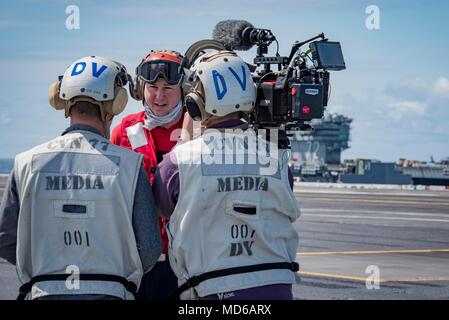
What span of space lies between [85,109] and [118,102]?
18 cm

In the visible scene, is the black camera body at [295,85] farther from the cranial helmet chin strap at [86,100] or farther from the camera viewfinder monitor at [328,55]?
the cranial helmet chin strap at [86,100]

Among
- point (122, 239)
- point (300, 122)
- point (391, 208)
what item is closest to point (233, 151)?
point (122, 239)

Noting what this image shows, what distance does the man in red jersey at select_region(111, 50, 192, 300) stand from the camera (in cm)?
535

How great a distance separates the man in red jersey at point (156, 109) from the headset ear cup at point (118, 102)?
0.81 metres

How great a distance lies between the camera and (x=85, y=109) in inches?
175

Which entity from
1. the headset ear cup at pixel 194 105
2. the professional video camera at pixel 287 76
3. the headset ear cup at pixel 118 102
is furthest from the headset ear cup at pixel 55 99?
the professional video camera at pixel 287 76

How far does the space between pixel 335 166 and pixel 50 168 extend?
111657mm

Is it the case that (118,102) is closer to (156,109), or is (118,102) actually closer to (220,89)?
(220,89)

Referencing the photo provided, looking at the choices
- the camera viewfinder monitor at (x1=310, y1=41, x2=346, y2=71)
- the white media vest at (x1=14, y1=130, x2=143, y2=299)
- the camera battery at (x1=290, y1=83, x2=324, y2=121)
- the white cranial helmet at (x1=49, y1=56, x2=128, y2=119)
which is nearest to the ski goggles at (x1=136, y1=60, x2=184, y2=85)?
the white cranial helmet at (x1=49, y1=56, x2=128, y2=119)

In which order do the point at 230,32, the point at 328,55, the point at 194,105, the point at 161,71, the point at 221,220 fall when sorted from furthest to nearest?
the point at 328,55 → the point at 230,32 → the point at 161,71 → the point at 194,105 → the point at 221,220

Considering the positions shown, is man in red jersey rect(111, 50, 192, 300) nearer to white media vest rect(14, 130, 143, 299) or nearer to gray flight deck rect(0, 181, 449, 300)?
white media vest rect(14, 130, 143, 299)

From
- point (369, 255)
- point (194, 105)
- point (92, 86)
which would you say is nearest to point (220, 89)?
point (194, 105)

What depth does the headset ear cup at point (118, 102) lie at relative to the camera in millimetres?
4480
